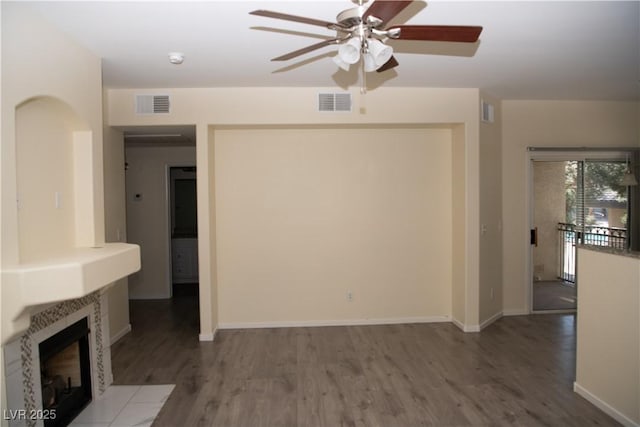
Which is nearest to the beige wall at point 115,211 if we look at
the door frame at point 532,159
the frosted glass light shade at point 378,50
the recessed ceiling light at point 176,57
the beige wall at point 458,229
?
the recessed ceiling light at point 176,57

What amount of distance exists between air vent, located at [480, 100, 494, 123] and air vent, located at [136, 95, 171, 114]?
354 cm

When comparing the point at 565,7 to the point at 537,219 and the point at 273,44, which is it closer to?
the point at 273,44

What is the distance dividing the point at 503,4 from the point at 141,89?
354 centimetres

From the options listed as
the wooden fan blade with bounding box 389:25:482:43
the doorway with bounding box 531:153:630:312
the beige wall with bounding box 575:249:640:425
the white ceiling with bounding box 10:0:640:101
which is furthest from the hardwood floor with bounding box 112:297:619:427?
the white ceiling with bounding box 10:0:640:101

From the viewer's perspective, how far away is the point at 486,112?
175 inches

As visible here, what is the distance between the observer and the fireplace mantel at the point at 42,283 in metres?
1.96

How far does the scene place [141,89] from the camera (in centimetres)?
409

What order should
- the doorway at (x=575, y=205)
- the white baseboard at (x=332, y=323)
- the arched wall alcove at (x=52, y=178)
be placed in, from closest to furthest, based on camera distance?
the arched wall alcove at (x=52, y=178) → the white baseboard at (x=332, y=323) → the doorway at (x=575, y=205)

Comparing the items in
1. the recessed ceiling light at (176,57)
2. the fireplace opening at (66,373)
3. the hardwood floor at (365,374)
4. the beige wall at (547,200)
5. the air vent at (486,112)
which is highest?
the recessed ceiling light at (176,57)

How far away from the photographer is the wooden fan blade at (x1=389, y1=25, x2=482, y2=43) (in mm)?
1847

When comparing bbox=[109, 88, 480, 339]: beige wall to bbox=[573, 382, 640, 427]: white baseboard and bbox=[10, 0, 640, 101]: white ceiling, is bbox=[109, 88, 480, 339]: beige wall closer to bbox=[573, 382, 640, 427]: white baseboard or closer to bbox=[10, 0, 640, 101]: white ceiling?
bbox=[10, 0, 640, 101]: white ceiling

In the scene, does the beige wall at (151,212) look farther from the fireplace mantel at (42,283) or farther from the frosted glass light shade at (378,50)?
the frosted glass light shade at (378,50)

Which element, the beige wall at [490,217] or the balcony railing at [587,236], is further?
Result: the balcony railing at [587,236]

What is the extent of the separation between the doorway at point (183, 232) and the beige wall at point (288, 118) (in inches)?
89.2
